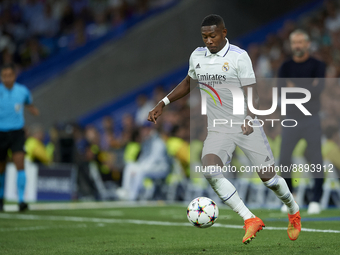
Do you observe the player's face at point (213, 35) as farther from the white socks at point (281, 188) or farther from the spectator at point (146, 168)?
the spectator at point (146, 168)

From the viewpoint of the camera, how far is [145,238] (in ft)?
21.8

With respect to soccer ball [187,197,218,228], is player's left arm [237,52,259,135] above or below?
above

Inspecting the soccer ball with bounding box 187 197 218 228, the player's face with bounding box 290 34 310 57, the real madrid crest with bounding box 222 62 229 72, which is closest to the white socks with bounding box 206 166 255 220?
the soccer ball with bounding box 187 197 218 228

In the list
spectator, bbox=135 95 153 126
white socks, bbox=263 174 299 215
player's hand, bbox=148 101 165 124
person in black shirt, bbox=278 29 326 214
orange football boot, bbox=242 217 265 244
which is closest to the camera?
orange football boot, bbox=242 217 265 244

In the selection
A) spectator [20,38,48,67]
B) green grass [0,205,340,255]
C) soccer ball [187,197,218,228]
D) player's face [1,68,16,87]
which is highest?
spectator [20,38,48,67]

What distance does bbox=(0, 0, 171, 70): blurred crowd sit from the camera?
2273cm

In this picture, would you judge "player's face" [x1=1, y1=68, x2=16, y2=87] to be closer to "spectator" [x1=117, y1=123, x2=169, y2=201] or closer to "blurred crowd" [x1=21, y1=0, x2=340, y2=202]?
"blurred crowd" [x1=21, y1=0, x2=340, y2=202]

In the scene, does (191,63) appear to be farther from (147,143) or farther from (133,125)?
(133,125)

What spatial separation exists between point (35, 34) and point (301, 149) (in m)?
15.5

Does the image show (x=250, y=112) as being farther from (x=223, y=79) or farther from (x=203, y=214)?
(x=203, y=214)

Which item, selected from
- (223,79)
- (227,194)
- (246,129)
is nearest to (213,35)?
(223,79)

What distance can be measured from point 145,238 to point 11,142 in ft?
13.5

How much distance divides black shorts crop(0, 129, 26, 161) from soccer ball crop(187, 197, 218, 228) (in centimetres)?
498

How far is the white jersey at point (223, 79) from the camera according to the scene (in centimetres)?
562
